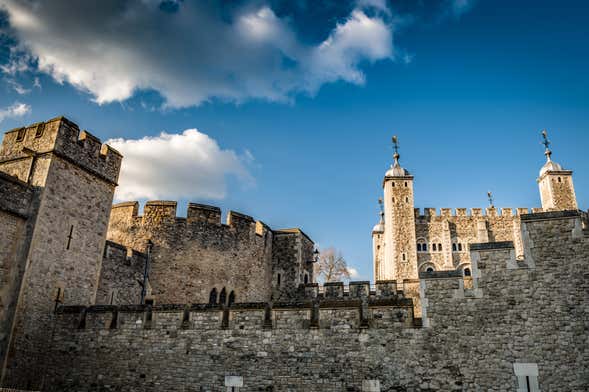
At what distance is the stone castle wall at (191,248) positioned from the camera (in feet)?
60.3

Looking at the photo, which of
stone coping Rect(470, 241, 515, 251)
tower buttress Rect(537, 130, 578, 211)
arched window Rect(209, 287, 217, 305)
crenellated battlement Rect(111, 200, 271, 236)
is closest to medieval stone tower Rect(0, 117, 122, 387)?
crenellated battlement Rect(111, 200, 271, 236)

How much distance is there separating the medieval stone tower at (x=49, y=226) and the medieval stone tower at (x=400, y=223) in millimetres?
A: 33399

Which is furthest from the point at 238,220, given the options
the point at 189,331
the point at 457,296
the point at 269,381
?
the point at 457,296

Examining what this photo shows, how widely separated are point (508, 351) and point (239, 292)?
1207 cm

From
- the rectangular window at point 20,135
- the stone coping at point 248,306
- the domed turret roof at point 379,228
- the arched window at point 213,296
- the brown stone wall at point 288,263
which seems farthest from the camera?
the domed turret roof at point 379,228

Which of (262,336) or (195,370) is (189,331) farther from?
(262,336)

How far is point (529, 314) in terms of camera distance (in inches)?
393

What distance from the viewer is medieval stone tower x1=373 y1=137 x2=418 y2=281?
43.7 metres

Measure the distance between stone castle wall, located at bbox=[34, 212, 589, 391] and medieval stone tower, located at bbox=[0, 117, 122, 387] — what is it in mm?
2191

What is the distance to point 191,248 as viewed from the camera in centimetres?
1889

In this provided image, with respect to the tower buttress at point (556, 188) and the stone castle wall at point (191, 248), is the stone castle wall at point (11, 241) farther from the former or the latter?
the tower buttress at point (556, 188)

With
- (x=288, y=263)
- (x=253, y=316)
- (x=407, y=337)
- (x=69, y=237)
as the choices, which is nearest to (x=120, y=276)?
(x=69, y=237)

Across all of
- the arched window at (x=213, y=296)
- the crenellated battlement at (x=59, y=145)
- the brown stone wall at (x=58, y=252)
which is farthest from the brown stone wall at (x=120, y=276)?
the crenellated battlement at (x=59, y=145)

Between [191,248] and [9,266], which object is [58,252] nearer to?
[9,266]
